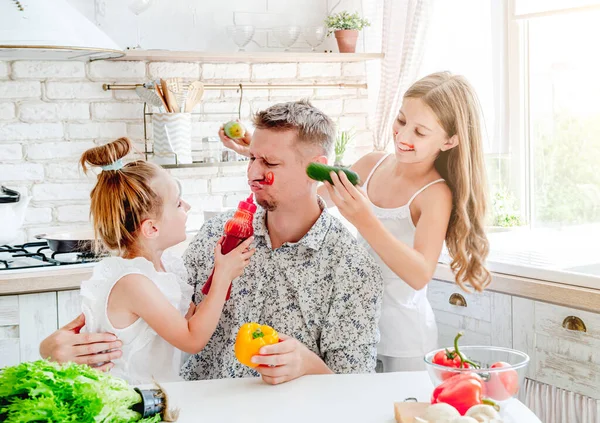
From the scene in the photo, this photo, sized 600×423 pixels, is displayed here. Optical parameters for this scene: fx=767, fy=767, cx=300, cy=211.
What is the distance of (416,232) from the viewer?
92.0 inches

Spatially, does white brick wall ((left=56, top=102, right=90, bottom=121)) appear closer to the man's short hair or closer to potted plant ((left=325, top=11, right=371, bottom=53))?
potted plant ((left=325, top=11, right=371, bottom=53))

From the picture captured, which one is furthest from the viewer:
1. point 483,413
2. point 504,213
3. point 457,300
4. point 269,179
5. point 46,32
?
point 504,213

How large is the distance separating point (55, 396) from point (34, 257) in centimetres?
193

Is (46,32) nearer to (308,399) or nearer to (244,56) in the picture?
(244,56)

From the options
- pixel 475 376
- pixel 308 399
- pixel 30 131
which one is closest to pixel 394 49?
pixel 30 131

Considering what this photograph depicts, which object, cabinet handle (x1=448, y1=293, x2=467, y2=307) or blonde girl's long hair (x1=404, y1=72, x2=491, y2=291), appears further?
cabinet handle (x1=448, y1=293, x2=467, y2=307)

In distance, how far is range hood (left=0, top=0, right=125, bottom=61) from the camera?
99.8 inches

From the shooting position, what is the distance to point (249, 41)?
3.93m

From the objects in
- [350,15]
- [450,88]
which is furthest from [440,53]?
[450,88]

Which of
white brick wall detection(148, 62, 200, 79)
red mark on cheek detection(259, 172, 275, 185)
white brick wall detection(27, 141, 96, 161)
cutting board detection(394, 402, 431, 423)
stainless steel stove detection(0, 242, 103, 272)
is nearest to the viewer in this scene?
cutting board detection(394, 402, 431, 423)

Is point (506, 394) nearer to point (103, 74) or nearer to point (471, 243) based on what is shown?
point (471, 243)

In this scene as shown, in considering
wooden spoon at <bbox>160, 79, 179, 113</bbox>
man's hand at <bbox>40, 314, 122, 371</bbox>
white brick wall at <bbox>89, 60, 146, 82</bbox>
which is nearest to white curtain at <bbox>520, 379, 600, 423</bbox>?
man's hand at <bbox>40, 314, 122, 371</bbox>

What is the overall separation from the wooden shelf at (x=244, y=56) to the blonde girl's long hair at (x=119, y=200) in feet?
4.81

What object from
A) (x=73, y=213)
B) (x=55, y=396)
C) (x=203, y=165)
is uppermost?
(x=203, y=165)
